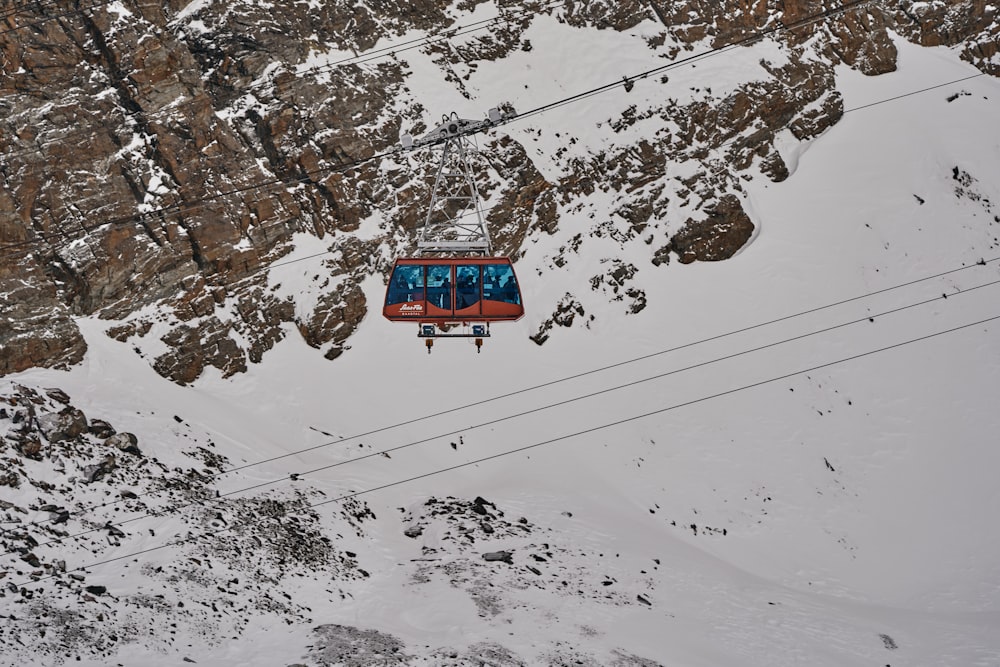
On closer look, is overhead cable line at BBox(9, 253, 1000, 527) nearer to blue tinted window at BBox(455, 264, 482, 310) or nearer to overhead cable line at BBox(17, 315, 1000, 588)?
overhead cable line at BBox(17, 315, 1000, 588)

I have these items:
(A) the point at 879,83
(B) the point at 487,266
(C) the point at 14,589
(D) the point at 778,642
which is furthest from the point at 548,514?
(A) the point at 879,83

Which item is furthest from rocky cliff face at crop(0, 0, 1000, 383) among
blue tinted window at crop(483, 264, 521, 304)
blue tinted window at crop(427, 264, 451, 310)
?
blue tinted window at crop(483, 264, 521, 304)

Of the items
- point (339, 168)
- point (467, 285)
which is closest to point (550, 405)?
point (467, 285)

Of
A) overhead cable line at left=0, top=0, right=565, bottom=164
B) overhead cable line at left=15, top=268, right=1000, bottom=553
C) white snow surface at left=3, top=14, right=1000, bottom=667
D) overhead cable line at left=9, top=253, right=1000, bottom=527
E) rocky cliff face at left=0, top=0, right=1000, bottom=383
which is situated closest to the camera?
white snow surface at left=3, top=14, right=1000, bottom=667

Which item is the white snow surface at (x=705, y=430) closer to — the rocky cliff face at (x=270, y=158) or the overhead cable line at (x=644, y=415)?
the overhead cable line at (x=644, y=415)

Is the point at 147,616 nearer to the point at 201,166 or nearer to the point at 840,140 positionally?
the point at 201,166
